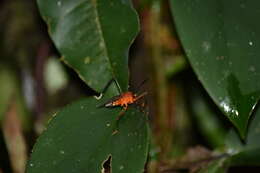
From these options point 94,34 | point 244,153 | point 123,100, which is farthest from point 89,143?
point 244,153

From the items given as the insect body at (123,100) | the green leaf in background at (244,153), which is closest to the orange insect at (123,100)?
the insect body at (123,100)

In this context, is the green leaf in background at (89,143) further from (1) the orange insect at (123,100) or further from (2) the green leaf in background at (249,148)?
(2) the green leaf in background at (249,148)

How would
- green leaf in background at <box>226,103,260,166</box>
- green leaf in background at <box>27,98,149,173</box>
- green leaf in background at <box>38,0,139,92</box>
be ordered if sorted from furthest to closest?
1. green leaf in background at <box>226,103,260,166</box>
2. green leaf in background at <box>38,0,139,92</box>
3. green leaf in background at <box>27,98,149,173</box>

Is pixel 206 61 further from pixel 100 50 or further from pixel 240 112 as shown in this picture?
pixel 100 50

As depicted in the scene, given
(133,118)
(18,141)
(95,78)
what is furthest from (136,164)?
(18,141)

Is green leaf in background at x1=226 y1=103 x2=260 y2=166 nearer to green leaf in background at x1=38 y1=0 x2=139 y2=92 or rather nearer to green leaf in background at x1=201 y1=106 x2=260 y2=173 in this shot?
green leaf in background at x1=201 y1=106 x2=260 y2=173

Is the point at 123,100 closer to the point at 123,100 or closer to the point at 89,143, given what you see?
the point at 123,100

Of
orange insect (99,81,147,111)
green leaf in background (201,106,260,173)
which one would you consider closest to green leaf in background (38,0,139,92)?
orange insect (99,81,147,111)
